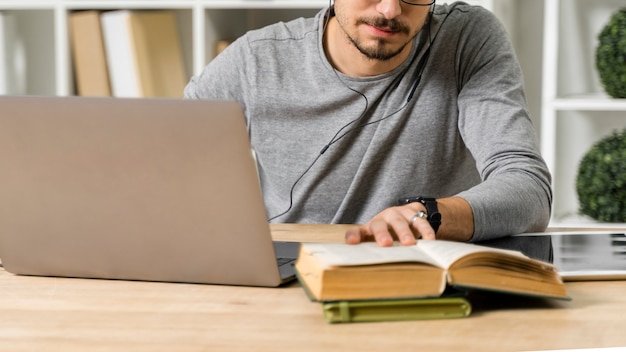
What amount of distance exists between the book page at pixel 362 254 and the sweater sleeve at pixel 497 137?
0.35 metres

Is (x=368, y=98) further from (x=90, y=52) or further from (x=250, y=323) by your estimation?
(x=90, y=52)

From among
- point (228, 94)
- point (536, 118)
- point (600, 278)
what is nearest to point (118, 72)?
point (228, 94)

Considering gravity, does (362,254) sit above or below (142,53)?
below

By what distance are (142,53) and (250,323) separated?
1748mm

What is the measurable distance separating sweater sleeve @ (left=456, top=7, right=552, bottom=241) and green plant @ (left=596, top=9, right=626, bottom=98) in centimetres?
62

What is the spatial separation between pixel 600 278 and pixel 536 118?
167 centimetres

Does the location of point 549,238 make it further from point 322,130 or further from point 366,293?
point 322,130

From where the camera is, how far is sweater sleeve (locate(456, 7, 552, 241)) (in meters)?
1.35

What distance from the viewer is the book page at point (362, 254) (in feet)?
2.97

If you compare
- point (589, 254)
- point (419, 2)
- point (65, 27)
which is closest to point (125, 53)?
point (65, 27)

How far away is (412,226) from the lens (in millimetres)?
1184

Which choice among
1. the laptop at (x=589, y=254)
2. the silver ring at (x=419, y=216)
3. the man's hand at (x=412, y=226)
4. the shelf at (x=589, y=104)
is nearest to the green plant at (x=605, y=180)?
the shelf at (x=589, y=104)

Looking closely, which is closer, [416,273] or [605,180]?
[416,273]

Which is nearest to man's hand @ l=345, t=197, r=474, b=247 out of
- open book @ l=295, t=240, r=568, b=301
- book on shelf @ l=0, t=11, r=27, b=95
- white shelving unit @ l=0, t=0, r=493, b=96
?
open book @ l=295, t=240, r=568, b=301
